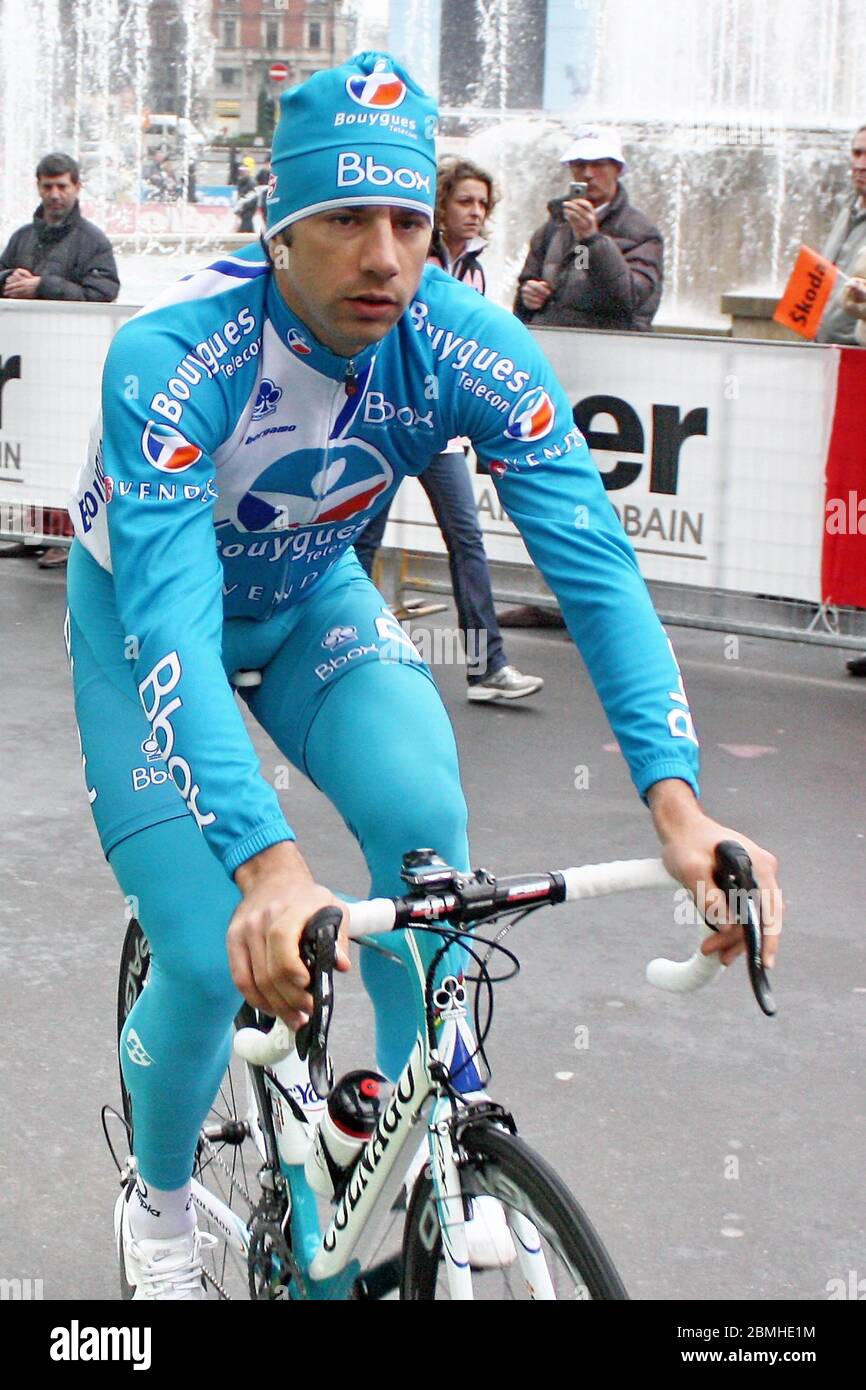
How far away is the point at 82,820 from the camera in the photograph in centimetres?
682

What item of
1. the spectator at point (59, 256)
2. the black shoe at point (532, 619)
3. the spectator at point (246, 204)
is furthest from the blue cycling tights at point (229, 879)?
the spectator at point (246, 204)

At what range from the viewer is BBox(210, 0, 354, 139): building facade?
77.8ft

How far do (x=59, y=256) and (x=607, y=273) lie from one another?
3648mm

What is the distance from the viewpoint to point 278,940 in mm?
2311

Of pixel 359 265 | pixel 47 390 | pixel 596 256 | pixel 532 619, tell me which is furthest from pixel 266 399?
pixel 47 390

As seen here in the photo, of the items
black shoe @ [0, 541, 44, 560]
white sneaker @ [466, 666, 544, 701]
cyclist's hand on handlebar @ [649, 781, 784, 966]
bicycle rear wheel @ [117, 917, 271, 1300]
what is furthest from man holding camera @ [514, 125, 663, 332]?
cyclist's hand on handlebar @ [649, 781, 784, 966]

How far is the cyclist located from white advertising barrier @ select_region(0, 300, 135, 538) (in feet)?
25.0

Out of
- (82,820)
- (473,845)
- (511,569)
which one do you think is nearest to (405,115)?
(473,845)

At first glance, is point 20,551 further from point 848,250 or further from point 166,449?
point 166,449

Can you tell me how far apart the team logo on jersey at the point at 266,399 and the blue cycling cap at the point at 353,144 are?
0.79 ft

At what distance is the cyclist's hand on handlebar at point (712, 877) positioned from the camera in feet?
8.23

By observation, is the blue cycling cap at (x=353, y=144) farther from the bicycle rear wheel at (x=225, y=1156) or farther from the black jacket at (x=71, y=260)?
the black jacket at (x=71, y=260)
